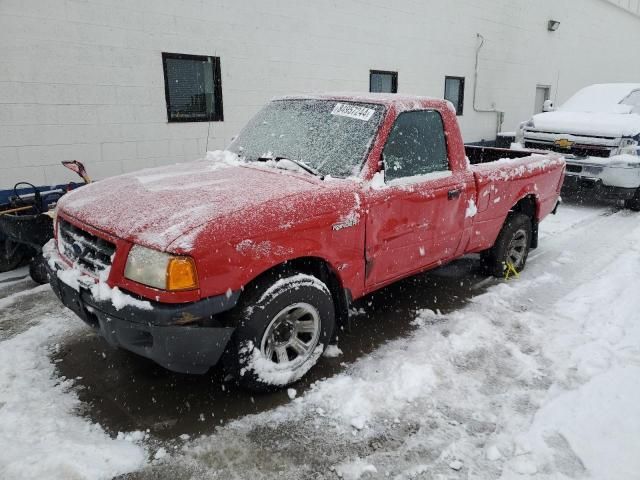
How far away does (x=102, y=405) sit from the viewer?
9.67 ft

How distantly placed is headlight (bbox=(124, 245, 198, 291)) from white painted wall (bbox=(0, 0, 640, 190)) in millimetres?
4103

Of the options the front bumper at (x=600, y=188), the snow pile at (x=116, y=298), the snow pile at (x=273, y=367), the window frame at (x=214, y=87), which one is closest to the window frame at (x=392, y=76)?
the window frame at (x=214, y=87)

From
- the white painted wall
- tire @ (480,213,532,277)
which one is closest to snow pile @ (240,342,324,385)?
tire @ (480,213,532,277)

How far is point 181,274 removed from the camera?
2.45 m

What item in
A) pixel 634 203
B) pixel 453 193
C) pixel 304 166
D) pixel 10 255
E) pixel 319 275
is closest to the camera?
pixel 319 275

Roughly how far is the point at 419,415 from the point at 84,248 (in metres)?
2.29

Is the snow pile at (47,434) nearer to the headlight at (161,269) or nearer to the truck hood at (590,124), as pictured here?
the headlight at (161,269)

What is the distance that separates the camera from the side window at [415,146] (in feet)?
11.4

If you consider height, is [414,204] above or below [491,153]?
below

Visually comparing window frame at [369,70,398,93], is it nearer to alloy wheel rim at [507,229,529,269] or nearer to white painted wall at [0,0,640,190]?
white painted wall at [0,0,640,190]

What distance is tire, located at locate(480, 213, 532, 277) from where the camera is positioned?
492 centimetres

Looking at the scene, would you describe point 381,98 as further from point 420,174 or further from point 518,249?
point 518,249

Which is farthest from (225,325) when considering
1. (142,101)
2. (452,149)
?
(142,101)

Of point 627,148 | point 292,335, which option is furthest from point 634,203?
point 292,335
